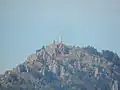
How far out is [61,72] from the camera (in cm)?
247

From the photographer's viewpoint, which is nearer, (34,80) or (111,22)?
(34,80)

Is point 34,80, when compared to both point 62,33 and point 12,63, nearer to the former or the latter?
point 12,63

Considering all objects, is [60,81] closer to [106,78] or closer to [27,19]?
[106,78]

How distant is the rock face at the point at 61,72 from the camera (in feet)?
7.90

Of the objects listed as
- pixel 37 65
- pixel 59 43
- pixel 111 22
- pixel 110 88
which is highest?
pixel 111 22

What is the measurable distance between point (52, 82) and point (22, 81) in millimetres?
259

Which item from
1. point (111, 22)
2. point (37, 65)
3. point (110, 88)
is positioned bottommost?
point (110, 88)

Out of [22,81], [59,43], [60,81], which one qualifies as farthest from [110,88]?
[22,81]

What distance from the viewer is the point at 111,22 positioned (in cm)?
261

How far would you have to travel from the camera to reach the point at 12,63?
2430 millimetres

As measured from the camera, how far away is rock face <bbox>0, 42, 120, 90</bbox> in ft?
7.90

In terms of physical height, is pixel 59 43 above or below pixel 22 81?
above

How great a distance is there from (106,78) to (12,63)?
0.85 metres

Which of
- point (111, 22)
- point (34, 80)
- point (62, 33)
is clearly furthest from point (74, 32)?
point (34, 80)
